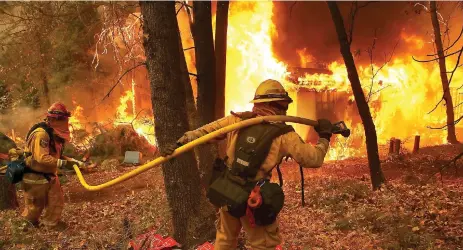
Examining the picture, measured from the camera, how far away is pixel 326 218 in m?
5.86

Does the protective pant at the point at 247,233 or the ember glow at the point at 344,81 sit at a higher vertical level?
the ember glow at the point at 344,81

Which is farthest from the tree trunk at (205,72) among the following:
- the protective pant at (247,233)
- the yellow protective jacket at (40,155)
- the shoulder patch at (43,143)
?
the protective pant at (247,233)

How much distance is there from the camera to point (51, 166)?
584cm

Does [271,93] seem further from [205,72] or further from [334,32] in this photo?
[334,32]

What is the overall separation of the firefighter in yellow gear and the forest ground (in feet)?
0.90

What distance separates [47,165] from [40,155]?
44 centimetres

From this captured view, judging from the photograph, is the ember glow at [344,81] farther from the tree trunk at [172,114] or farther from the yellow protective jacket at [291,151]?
the yellow protective jacket at [291,151]

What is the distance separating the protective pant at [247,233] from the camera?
11.9 feet

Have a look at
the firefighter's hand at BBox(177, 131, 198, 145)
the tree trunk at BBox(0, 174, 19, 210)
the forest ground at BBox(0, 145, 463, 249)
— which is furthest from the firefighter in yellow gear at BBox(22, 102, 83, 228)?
the firefighter's hand at BBox(177, 131, 198, 145)

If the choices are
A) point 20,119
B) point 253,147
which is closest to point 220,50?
point 253,147

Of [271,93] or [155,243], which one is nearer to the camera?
[271,93]

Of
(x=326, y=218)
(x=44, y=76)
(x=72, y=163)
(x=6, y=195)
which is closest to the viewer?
(x=72, y=163)

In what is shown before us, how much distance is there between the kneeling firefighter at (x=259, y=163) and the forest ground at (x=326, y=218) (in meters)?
1.51

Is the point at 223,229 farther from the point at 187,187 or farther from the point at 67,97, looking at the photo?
the point at 67,97
